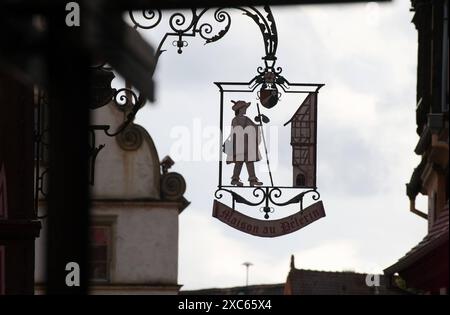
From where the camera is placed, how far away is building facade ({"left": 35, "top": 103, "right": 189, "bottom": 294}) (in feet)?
128

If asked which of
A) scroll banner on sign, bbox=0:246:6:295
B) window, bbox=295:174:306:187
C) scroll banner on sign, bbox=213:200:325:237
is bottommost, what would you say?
scroll banner on sign, bbox=0:246:6:295

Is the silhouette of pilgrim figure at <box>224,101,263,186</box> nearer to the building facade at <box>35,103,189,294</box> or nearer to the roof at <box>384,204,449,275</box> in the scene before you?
the roof at <box>384,204,449,275</box>

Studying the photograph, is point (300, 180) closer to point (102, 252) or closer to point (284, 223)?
point (284, 223)

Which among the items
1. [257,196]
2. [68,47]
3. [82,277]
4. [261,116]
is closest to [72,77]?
[68,47]

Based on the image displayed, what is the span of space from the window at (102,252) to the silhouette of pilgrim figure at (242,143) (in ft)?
64.8

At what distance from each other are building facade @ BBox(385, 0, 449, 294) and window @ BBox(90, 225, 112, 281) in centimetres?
1677

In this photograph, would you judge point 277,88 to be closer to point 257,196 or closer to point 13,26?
point 257,196

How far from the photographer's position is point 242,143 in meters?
18.5

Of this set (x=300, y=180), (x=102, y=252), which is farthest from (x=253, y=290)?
(x=300, y=180)

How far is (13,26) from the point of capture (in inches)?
140

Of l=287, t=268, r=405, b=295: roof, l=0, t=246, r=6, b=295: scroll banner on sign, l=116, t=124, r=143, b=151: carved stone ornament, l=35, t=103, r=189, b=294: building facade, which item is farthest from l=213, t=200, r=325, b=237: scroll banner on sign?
l=287, t=268, r=405, b=295: roof

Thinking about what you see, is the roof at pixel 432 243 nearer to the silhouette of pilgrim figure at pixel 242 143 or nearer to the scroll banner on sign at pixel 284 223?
the scroll banner on sign at pixel 284 223

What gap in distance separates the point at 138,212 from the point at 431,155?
21.4 meters
